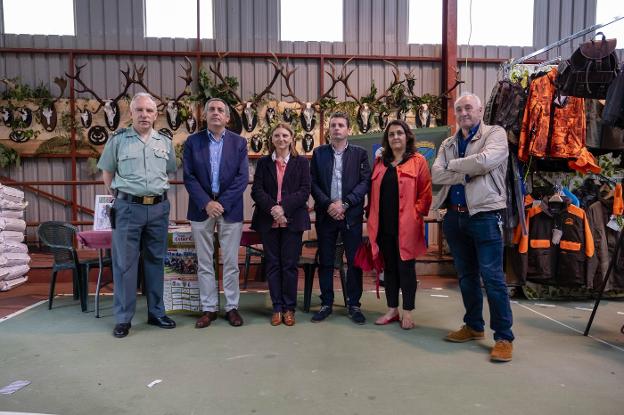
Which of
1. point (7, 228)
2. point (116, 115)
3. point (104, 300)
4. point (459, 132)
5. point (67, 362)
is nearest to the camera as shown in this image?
point (67, 362)

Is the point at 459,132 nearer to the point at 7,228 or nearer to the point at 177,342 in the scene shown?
Result: the point at 177,342

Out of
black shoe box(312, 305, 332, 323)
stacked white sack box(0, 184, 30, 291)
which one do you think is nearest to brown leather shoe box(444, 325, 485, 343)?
black shoe box(312, 305, 332, 323)

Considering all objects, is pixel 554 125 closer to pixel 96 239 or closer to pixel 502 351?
pixel 502 351

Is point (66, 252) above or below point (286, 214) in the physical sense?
below

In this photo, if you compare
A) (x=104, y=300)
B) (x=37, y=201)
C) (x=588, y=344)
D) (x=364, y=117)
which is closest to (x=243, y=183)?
(x=104, y=300)

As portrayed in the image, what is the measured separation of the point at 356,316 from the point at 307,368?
0.93 m

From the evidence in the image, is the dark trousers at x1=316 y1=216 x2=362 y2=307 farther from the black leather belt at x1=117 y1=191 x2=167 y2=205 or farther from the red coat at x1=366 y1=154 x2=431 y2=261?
the black leather belt at x1=117 y1=191 x2=167 y2=205

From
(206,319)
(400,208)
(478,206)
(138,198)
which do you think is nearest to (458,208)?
(478,206)

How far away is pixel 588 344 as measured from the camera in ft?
9.68

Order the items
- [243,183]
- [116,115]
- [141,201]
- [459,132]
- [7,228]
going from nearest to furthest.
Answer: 1. [459,132]
2. [141,201]
3. [243,183]
4. [7,228]
5. [116,115]

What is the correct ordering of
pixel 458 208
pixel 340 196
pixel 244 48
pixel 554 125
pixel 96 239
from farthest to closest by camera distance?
pixel 244 48
pixel 554 125
pixel 96 239
pixel 340 196
pixel 458 208

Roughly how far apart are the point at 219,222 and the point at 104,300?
1671mm

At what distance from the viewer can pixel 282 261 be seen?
132 inches

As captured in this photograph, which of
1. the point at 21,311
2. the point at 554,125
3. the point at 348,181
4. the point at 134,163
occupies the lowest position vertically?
the point at 21,311
